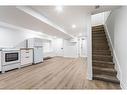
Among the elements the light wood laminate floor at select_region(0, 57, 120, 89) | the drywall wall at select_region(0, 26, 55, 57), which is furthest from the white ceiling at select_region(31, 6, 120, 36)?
the drywall wall at select_region(0, 26, 55, 57)

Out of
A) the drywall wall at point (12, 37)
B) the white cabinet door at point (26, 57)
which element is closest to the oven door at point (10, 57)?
the white cabinet door at point (26, 57)

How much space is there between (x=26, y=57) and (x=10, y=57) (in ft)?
3.58

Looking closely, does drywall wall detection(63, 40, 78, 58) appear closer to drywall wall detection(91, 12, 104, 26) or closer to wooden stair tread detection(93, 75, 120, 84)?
drywall wall detection(91, 12, 104, 26)

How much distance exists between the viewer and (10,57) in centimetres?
453

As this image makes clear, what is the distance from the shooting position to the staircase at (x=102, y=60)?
316 centimetres

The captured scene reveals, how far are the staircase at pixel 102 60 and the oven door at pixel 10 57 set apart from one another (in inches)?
139

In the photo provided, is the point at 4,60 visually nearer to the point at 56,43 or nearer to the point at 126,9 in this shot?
the point at 126,9

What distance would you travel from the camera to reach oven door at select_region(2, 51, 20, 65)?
4.25 meters

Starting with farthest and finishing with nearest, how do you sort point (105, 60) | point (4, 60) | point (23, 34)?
point (23, 34), point (4, 60), point (105, 60)

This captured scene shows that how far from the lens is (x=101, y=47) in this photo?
4.27 m

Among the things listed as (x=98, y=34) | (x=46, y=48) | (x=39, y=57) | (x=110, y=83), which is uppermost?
(x=98, y=34)

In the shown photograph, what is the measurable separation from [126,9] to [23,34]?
18.6 ft
